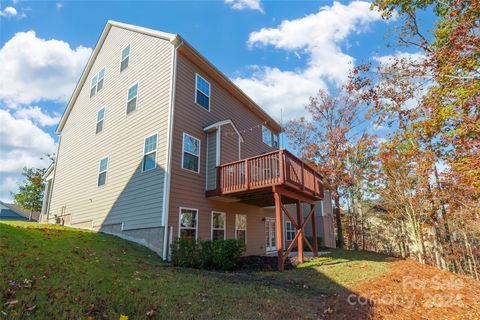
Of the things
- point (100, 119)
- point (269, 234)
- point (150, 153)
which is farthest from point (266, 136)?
point (100, 119)

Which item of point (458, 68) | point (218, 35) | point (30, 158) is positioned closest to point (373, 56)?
point (458, 68)

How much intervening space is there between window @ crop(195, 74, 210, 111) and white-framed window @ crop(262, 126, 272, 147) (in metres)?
5.55

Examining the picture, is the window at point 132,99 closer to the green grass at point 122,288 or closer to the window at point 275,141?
the green grass at point 122,288

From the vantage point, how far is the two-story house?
1006 centimetres

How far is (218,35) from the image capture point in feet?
42.2

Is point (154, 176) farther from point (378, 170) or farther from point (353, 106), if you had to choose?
point (353, 106)

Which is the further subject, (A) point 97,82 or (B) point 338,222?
(B) point 338,222

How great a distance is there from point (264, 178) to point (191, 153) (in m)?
3.26

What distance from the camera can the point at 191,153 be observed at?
11.1m

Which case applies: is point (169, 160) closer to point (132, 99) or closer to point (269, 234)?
point (132, 99)

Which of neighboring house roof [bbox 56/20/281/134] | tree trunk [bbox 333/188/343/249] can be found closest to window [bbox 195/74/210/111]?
neighboring house roof [bbox 56/20/281/134]

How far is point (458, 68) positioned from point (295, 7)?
6202mm

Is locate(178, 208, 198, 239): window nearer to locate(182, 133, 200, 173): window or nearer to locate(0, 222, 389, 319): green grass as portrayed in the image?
locate(182, 133, 200, 173): window

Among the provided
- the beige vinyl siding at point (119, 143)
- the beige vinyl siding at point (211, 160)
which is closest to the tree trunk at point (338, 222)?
the beige vinyl siding at point (211, 160)
